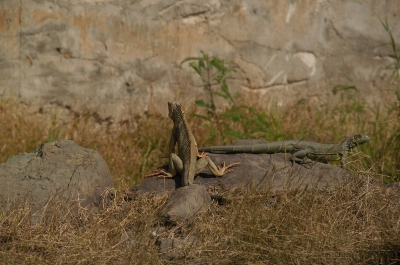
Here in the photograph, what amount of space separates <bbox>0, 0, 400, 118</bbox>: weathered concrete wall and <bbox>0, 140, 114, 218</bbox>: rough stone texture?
96.7 inches

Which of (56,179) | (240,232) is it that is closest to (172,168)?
(56,179)

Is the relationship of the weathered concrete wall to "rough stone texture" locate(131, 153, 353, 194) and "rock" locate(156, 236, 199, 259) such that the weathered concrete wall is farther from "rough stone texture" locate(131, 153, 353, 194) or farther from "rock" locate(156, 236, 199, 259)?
"rock" locate(156, 236, 199, 259)

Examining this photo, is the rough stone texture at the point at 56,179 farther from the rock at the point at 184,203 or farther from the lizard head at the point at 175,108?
the lizard head at the point at 175,108

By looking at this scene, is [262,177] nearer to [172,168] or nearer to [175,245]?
[172,168]

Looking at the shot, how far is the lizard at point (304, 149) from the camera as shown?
258 inches

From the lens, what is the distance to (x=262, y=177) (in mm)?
6156

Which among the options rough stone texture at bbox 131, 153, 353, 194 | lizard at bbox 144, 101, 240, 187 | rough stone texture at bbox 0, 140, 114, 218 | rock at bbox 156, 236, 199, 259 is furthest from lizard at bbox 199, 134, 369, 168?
rock at bbox 156, 236, 199, 259

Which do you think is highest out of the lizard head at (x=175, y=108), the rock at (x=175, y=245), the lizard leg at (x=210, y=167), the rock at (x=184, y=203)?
the lizard head at (x=175, y=108)

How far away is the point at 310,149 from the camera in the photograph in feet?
22.0

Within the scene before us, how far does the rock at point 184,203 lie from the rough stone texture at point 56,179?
2.23 feet

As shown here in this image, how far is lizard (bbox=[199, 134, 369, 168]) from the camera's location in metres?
6.55

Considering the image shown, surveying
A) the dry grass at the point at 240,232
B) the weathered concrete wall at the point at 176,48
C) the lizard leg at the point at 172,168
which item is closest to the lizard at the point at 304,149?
the lizard leg at the point at 172,168

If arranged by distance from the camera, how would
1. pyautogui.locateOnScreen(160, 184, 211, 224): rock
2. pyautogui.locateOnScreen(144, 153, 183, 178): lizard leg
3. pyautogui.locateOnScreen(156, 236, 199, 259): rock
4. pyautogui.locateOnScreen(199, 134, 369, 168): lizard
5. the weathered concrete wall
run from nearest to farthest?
pyautogui.locateOnScreen(156, 236, 199, 259): rock → pyautogui.locateOnScreen(160, 184, 211, 224): rock → pyautogui.locateOnScreen(144, 153, 183, 178): lizard leg → pyautogui.locateOnScreen(199, 134, 369, 168): lizard → the weathered concrete wall

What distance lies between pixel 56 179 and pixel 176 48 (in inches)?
147
